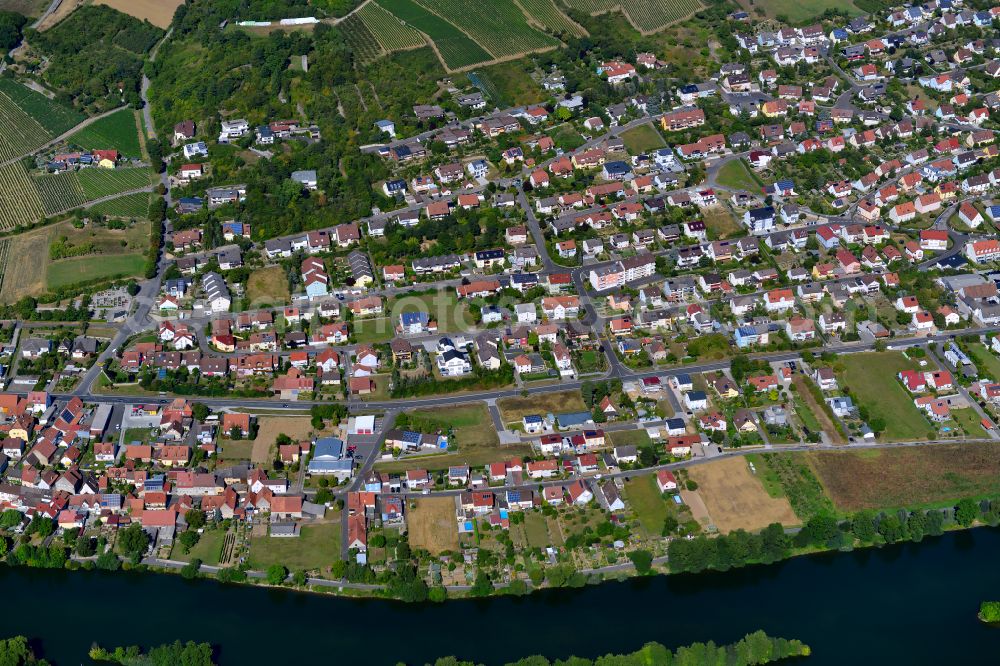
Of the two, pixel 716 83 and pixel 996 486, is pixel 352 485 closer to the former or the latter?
pixel 996 486

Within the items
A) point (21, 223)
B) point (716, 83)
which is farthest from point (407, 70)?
point (21, 223)

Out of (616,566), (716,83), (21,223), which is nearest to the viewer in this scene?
(616,566)

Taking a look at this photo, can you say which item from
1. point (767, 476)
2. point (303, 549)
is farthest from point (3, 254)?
point (767, 476)

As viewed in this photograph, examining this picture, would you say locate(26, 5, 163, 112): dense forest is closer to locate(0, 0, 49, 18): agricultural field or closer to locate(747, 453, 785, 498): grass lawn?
locate(0, 0, 49, 18): agricultural field

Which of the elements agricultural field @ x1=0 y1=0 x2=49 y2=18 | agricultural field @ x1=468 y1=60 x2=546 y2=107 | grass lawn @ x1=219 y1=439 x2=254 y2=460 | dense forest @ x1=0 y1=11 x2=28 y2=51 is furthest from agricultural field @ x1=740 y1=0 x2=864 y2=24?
grass lawn @ x1=219 y1=439 x2=254 y2=460

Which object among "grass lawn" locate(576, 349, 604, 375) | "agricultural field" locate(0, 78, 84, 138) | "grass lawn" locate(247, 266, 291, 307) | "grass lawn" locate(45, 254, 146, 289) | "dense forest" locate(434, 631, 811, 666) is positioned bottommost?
"dense forest" locate(434, 631, 811, 666)

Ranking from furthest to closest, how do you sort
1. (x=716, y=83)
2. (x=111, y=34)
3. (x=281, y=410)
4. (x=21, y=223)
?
(x=111, y=34)
(x=716, y=83)
(x=21, y=223)
(x=281, y=410)

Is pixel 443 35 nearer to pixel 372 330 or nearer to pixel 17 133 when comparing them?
pixel 17 133
